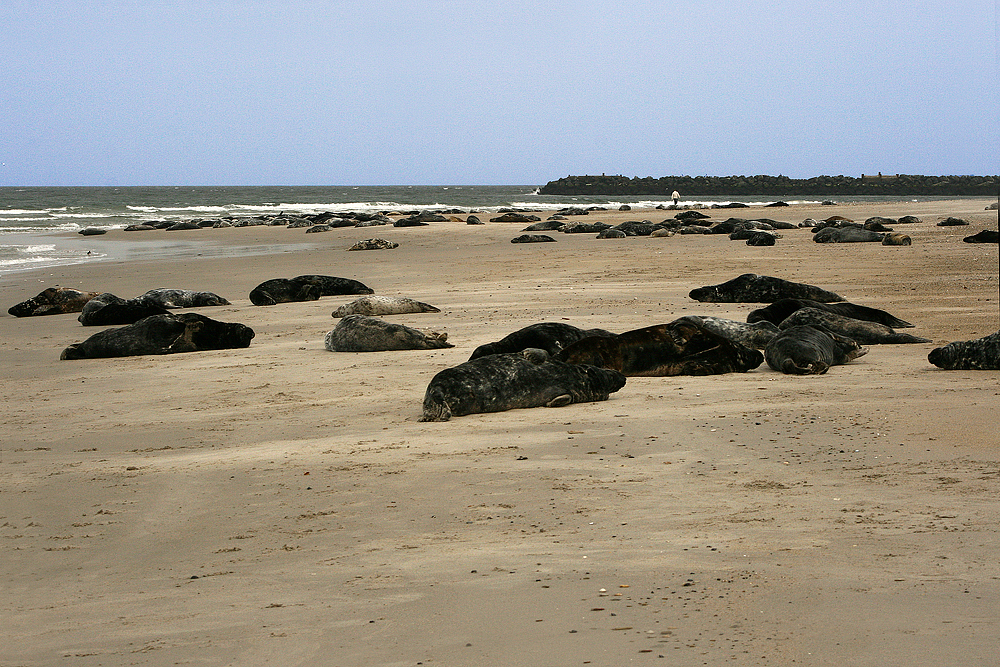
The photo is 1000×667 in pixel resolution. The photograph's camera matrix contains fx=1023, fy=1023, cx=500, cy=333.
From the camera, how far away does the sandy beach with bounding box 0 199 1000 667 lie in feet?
8.48

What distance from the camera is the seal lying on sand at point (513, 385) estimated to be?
18.0ft

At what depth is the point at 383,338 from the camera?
7.97 meters

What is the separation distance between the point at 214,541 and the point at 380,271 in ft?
41.8

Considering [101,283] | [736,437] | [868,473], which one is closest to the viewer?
[868,473]

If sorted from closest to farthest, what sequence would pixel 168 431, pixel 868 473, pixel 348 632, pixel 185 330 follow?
1. pixel 348 632
2. pixel 868 473
3. pixel 168 431
4. pixel 185 330

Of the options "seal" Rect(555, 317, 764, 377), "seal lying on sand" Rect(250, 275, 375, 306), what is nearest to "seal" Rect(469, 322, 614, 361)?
"seal" Rect(555, 317, 764, 377)

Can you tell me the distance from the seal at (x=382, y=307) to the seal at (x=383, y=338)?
2.09 meters

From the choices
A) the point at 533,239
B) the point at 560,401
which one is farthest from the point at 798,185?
the point at 560,401

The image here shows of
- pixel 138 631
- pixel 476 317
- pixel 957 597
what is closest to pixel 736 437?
pixel 957 597

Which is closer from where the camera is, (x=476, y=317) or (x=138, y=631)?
(x=138, y=631)

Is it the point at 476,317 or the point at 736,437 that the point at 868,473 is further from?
the point at 476,317

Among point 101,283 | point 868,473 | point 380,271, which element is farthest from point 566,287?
point 868,473

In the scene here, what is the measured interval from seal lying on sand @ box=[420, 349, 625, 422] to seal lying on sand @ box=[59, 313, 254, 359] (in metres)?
3.48

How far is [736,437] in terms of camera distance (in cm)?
470
